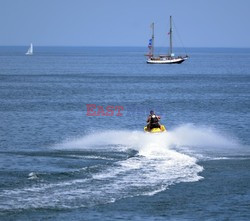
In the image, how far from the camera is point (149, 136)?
190 feet

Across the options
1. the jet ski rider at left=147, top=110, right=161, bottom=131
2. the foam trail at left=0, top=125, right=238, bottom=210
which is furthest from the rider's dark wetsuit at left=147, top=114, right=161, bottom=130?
the foam trail at left=0, top=125, right=238, bottom=210

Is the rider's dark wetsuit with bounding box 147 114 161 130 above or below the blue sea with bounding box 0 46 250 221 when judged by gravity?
above

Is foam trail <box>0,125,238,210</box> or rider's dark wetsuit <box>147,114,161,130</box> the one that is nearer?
foam trail <box>0,125,238,210</box>

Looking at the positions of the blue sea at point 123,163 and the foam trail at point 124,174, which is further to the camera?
the foam trail at point 124,174

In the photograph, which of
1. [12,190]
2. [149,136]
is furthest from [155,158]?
[12,190]

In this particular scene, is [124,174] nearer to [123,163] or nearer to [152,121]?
[123,163]

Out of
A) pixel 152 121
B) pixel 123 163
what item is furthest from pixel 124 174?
pixel 152 121

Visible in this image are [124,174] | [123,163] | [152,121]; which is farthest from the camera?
[152,121]

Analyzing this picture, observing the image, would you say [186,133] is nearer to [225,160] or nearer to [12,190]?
[225,160]

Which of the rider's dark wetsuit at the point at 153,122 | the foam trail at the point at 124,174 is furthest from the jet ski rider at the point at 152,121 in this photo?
the foam trail at the point at 124,174

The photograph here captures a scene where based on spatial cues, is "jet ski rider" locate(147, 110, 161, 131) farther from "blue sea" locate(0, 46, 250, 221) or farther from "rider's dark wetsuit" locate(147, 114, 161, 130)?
"blue sea" locate(0, 46, 250, 221)

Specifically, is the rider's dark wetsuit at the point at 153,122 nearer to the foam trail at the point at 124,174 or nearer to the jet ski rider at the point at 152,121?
the jet ski rider at the point at 152,121

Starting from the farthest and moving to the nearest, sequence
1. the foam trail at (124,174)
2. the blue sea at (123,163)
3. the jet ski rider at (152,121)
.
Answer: the jet ski rider at (152,121)
the foam trail at (124,174)
the blue sea at (123,163)

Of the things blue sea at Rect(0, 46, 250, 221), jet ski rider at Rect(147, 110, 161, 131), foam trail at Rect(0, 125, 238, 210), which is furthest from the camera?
jet ski rider at Rect(147, 110, 161, 131)
